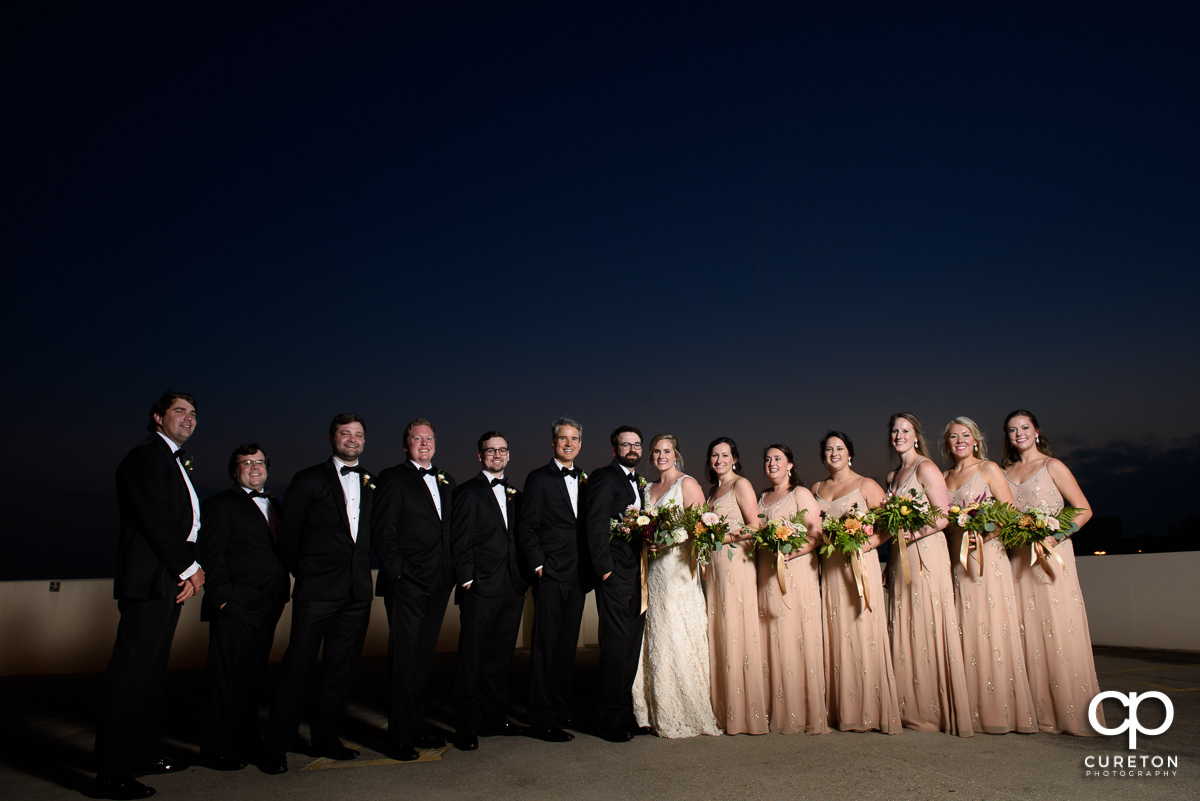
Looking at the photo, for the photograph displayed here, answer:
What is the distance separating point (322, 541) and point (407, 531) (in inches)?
22.0

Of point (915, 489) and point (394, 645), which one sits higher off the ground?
point (915, 489)

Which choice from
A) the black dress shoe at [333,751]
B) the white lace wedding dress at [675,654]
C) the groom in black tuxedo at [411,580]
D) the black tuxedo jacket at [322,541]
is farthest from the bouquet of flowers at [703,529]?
the black dress shoe at [333,751]

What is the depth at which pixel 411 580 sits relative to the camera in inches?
201

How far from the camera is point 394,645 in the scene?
5039mm

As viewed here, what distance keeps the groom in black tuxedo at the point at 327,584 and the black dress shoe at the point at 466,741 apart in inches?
26.9

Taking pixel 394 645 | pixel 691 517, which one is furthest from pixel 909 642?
pixel 394 645

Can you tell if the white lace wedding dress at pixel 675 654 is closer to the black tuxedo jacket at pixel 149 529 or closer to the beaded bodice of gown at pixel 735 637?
the beaded bodice of gown at pixel 735 637

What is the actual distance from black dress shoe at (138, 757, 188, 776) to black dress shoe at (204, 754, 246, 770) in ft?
0.54

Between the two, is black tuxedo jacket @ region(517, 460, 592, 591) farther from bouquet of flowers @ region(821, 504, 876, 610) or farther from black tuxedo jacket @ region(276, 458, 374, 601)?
bouquet of flowers @ region(821, 504, 876, 610)

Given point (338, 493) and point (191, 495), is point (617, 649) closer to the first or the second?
point (338, 493)

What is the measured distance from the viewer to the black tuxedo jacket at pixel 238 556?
4969 mm

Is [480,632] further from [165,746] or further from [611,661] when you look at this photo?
[165,746]

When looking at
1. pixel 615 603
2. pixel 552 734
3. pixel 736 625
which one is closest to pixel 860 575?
pixel 736 625

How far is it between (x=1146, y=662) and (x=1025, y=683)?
6.02m
